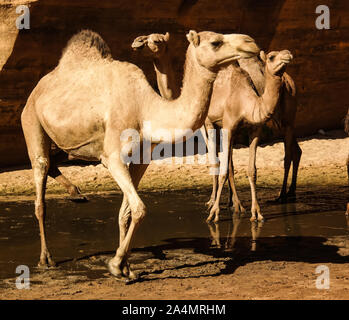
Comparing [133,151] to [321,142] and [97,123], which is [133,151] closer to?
[97,123]

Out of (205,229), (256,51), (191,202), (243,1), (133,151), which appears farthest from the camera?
(243,1)

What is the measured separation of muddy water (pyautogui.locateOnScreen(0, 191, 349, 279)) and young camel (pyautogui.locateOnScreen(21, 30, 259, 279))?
1.93 ft

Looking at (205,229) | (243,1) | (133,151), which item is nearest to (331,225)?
(205,229)

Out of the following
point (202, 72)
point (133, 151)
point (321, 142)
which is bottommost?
point (321, 142)

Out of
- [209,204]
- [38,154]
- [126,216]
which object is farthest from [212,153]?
[126,216]

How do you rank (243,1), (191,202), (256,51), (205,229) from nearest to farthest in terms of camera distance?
(256,51) → (205,229) → (191,202) → (243,1)

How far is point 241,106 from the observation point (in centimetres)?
1023

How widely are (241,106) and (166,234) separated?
204 centimetres

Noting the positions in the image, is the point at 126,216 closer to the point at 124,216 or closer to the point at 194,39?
the point at 124,216

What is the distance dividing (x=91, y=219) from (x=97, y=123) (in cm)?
303

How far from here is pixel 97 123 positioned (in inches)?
289

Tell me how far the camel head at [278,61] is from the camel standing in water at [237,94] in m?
0.01

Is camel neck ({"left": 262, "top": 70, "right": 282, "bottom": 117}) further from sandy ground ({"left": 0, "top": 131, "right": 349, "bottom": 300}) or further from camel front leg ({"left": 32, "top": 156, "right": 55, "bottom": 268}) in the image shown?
camel front leg ({"left": 32, "top": 156, "right": 55, "bottom": 268})

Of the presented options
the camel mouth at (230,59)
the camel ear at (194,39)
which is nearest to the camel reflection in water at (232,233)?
the camel mouth at (230,59)
